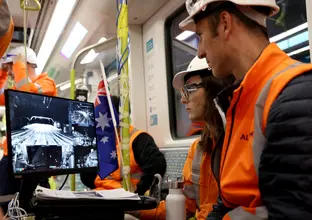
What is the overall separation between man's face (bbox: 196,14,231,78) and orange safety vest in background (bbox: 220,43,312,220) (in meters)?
0.18

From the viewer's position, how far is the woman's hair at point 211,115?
1.73 m

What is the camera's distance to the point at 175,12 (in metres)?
3.05

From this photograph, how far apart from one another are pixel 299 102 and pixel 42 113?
3.65 feet

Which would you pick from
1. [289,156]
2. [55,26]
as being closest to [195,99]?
[289,156]

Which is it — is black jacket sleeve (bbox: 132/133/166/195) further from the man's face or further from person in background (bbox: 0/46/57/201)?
the man's face

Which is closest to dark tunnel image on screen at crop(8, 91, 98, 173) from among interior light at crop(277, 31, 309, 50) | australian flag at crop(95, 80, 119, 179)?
australian flag at crop(95, 80, 119, 179)

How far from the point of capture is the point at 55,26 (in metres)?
4.14

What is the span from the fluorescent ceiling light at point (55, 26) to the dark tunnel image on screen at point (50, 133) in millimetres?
1987

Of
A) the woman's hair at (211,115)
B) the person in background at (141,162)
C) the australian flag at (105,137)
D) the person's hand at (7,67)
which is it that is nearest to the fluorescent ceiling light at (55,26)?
the person's hand at (7,67)

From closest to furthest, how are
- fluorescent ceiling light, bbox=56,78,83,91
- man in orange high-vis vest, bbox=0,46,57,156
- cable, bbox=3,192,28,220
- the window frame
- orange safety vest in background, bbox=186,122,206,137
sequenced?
cable, bbox=3,192,28,220 < man in orange high-vis vest, bbox=0,46,57,156 < orange safety vest in background, bbox=186,122,206,137 < the window frame < fluorescent ceiling light, bbox=56,78,83,91

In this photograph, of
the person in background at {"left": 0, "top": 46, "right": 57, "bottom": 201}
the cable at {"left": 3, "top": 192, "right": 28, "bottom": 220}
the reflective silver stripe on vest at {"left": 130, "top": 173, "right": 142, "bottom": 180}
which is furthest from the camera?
the reflective silver stripe on vest at {"left": 130, "top": 173, "right": 142, "bottom": 180}

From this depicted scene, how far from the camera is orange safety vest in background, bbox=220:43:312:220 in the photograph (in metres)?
0.92

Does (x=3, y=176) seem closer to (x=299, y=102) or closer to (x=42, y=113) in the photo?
(x=42, y=113)

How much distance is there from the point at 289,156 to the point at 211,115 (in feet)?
3.23
